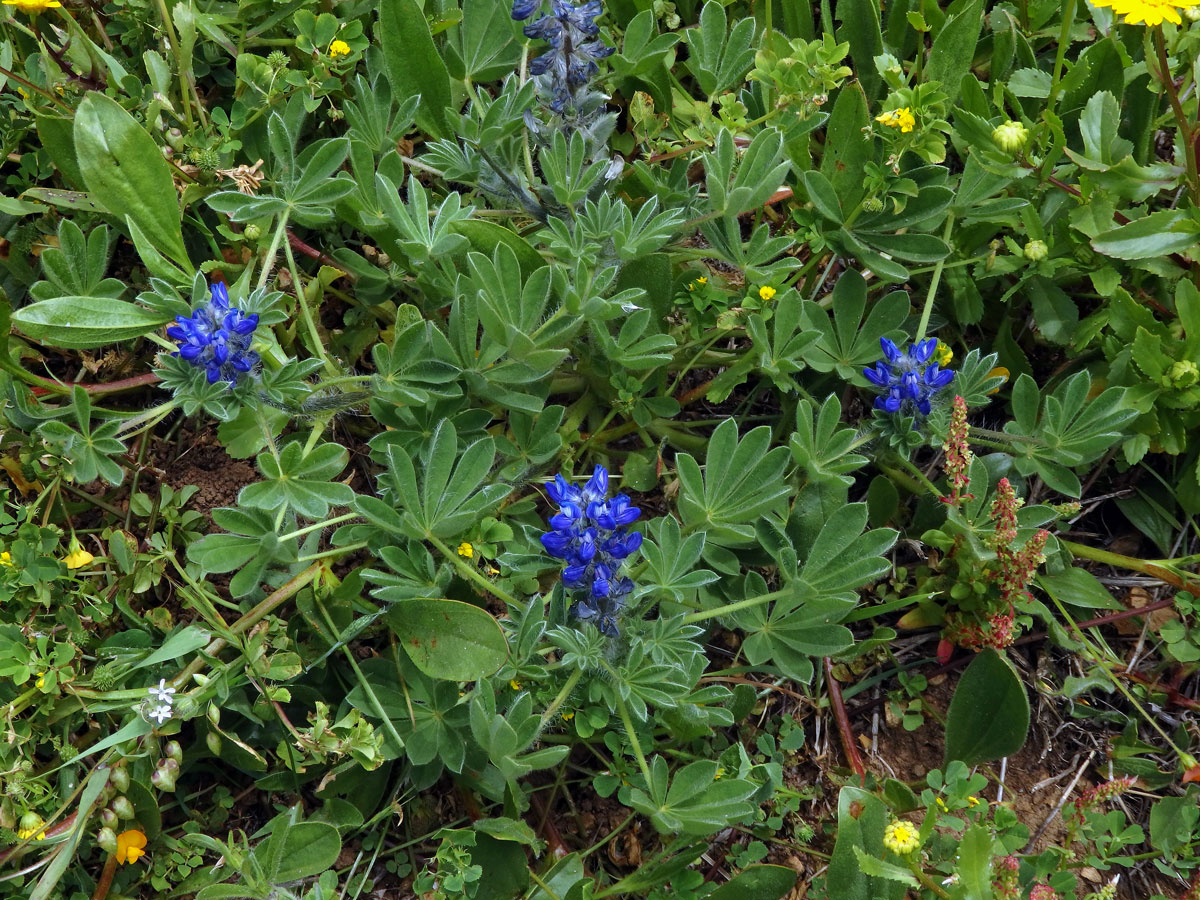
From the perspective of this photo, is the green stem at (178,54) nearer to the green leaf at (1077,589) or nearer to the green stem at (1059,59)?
the green stem at (1059,59)

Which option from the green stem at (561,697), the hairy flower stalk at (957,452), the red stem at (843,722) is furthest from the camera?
the red stem at (843,722)

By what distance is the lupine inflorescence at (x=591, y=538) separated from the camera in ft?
7.45

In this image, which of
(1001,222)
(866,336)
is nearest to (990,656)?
(866,336)

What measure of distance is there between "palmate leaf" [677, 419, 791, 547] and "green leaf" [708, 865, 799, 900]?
85 cm

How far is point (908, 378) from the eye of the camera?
278cm

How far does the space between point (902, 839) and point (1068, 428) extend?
1.28 m

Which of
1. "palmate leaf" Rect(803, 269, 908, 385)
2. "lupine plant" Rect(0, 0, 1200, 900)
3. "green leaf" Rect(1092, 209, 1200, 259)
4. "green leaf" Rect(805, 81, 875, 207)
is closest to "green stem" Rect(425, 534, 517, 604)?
"lupine plant" Rect(0, 0, 1200, 900)

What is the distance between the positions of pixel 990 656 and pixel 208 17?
3.04m

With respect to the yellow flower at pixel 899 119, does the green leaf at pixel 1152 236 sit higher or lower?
lower

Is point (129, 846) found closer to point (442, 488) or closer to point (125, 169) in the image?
point (442, 488)

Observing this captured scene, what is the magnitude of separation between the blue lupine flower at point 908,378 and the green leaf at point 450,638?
1185 mm

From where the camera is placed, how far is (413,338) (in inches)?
109

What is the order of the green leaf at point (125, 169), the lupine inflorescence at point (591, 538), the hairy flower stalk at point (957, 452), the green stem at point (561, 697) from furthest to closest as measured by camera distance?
1. the green leaf at point (125, 169)
2. the hairy flower stalk at point (957, 452)
3. the green stem at point (561, 697)
4. the lupine inflorescence at point (591, 538)

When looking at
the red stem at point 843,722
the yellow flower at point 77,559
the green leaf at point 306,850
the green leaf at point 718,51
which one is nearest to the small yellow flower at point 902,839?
the red stem at point 843,722
